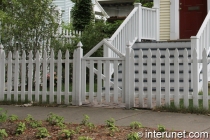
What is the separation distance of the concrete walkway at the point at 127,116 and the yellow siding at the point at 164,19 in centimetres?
626

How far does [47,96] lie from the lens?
9.73m

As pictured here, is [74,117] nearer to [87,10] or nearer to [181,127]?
[181,127]

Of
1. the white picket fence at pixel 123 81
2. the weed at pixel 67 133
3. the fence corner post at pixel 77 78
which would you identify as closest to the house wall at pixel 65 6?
the white picket fence at pixel 123 81

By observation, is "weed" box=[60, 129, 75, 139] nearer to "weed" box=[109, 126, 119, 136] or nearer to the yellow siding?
"weed" box=[109, 126, 119, 136]

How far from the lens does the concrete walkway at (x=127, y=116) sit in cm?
634

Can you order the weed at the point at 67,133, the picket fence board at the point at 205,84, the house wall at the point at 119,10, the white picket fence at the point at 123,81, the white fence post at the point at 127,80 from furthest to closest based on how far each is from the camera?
the house wall at the point at 119,10, the white fence post at the point at 127,80, the white picket fence at the point at 123,81, the picket fence board at the point at 205,84, the weed at the point at 67,133

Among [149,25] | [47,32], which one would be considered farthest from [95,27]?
[47,32]

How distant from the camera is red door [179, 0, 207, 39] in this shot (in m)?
13.1

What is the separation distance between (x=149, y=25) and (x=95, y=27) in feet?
8.30

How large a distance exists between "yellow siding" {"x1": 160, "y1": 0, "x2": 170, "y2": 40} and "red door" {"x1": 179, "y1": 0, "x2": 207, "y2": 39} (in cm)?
47

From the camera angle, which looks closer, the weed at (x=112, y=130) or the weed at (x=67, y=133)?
the weed at (x=67, y=133)

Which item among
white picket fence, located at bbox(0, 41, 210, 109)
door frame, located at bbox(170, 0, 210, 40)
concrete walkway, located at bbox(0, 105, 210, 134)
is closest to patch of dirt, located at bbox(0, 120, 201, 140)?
concrete walkway, located at bbox(0, 105, 210, 134)

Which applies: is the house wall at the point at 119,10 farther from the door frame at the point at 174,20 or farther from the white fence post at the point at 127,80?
the white fence post at the point at 127,80

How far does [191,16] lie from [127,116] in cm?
719
